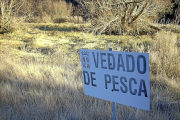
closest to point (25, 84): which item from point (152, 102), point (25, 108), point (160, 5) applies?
point (25, 108)

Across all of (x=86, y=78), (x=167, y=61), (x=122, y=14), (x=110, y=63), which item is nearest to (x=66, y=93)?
(x=86, y=78)

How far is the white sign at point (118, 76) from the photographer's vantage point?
1.73m

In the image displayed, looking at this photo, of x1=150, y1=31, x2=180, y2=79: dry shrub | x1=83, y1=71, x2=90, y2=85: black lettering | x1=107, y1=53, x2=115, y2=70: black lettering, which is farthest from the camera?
x1=150, y1=31, x2=180, y2=79: dry shrub

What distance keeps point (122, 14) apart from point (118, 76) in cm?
775

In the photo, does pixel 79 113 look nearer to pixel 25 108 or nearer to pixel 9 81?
pixel 25 108

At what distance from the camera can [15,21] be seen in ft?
34.7

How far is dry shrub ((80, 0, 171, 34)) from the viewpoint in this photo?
8.75 m

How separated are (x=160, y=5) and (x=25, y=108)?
7.96m

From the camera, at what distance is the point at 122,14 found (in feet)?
29.9

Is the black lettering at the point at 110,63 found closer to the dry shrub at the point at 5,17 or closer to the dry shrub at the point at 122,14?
the dry shrub at the point at 122,14

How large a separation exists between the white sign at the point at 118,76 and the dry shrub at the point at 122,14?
7.02 metres

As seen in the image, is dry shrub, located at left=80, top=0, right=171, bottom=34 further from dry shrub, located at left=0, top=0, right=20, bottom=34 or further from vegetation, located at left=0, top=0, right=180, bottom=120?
dry shrub, located at left=0, top=0, right=20, bottom=34

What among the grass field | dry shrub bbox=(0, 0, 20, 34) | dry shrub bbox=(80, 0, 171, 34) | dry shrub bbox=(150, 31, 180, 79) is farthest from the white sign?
dry shrub bbox=(0, 0, 20, 34)

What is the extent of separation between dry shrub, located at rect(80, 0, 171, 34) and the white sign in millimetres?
7019
